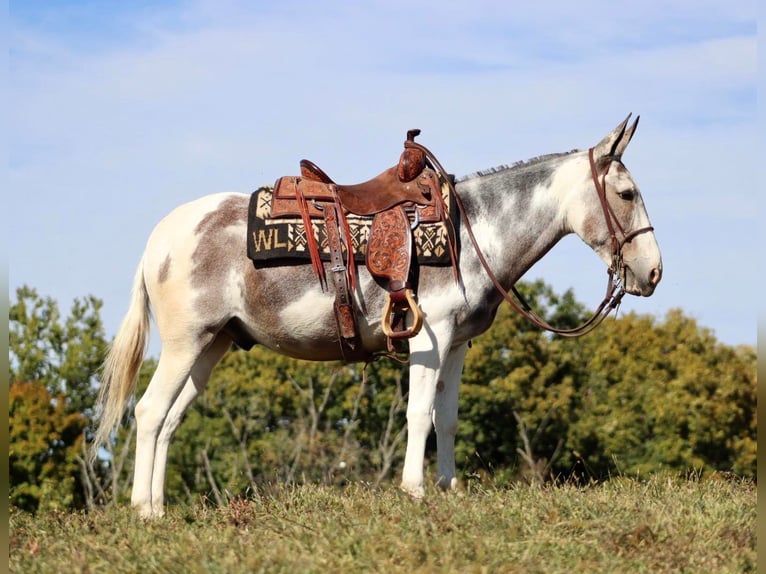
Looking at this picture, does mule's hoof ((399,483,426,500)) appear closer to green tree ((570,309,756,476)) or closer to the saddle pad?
the saddle pad

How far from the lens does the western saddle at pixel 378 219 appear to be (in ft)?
30.1

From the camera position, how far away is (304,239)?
9398 millimetres

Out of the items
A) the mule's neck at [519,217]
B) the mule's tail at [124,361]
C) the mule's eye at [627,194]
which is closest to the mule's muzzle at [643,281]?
the mule's eye at [627,194]

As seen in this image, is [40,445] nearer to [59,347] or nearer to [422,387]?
[59,347]

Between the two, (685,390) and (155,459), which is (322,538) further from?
(685,390)

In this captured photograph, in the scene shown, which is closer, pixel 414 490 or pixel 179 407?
pixel 414 490

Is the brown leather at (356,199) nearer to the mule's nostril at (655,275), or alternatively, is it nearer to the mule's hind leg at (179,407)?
the mule's hind leg at (179,407)

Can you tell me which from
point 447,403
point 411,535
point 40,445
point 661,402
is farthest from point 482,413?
point 411,535

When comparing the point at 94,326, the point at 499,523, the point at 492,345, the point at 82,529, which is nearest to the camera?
the point at 499,523

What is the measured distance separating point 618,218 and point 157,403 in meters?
3.90

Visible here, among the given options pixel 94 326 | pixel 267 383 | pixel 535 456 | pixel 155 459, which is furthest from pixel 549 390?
pixel 155 459

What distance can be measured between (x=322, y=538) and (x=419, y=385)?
2289mm

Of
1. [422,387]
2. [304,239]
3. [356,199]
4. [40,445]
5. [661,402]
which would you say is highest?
[356,199]

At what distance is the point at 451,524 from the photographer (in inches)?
289
